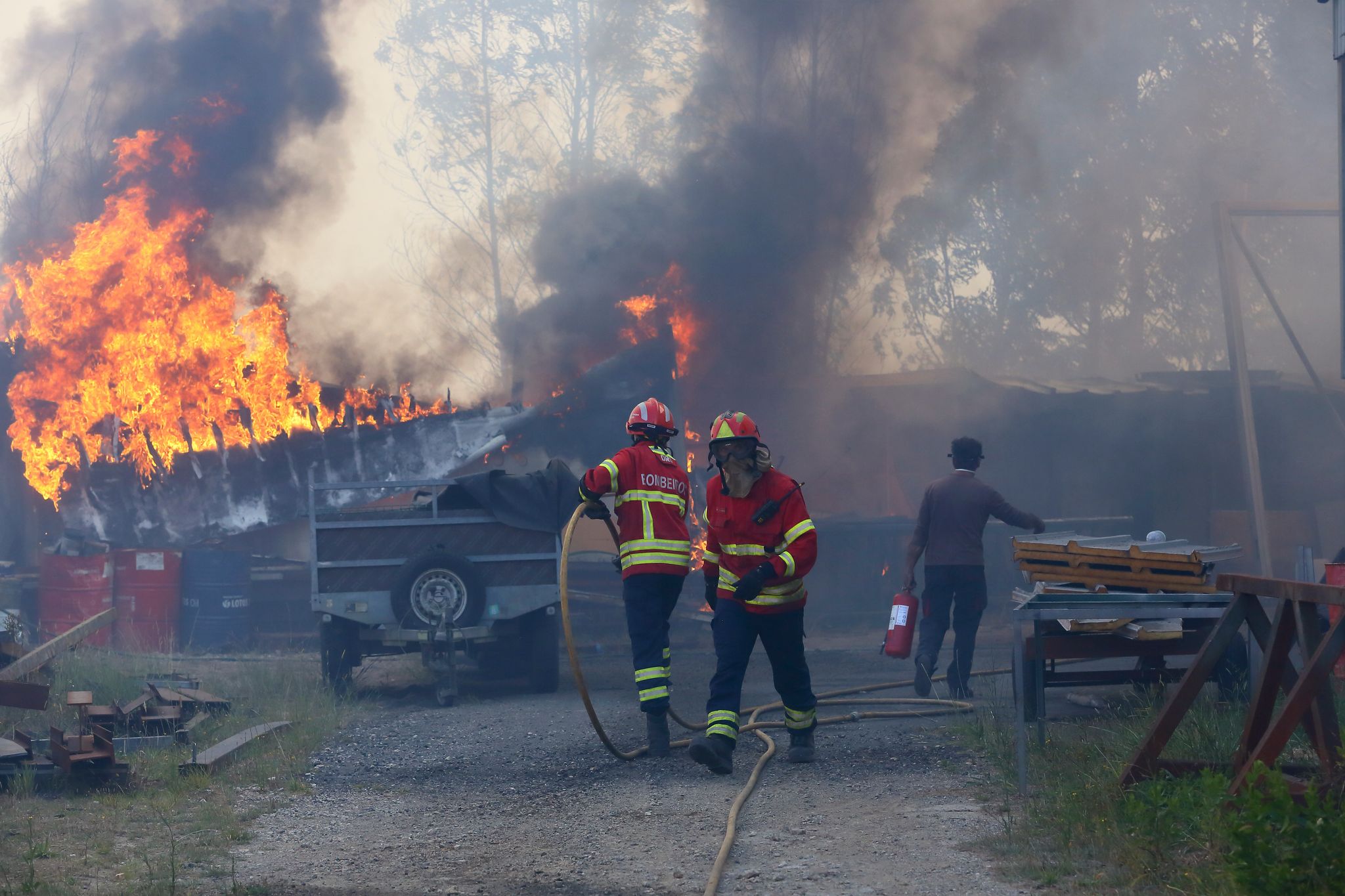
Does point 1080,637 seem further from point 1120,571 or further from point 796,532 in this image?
point 796,532

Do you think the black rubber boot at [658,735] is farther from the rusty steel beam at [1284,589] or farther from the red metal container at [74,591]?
the red metal container at [74,591]

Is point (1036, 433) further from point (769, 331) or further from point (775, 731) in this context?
point (775, 731)

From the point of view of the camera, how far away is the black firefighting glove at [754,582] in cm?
548

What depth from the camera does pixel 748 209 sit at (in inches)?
618

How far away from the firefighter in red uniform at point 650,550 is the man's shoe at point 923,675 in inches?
85.2

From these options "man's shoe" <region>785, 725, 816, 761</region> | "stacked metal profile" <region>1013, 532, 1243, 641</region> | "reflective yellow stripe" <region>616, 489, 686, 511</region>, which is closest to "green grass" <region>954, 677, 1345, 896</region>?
"stacked metal profile" <region>1013, 532, 1243, 641</region>

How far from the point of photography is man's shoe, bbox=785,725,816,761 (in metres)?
5.86

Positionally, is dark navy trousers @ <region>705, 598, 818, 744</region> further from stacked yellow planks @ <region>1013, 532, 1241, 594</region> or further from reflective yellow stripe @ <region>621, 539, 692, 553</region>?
stacked yellow planks @ <region>1013, 532, 1241, 594</region>

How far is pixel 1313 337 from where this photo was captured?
18781 millimetres

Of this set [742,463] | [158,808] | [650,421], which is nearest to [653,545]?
[650,421]

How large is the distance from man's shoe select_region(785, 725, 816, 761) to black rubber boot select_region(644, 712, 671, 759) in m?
0.69

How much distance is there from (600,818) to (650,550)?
168cm

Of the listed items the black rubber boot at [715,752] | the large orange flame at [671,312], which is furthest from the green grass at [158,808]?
the large orange flame at [671,312]

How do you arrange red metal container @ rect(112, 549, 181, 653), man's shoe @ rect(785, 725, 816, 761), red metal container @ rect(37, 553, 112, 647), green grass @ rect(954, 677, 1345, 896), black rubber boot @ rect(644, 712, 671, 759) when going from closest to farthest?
1. green grass @ rect(954, 677, 1345, 896)
2. man's shoe @ rect(785, 725, 816, 761)
3. black rubber boot @ rect(644, 712, 671, 759)
4. red metal container @ rect(37, 553, 112, 647)
5. red metal container @ rect(112, 549, 181, 653)
